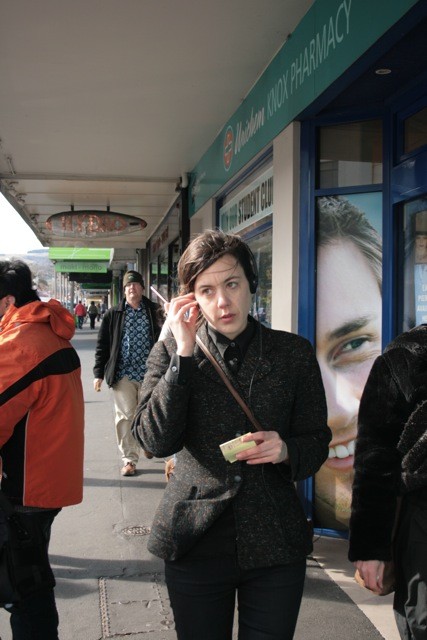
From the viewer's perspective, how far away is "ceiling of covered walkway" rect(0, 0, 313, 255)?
4098 mm

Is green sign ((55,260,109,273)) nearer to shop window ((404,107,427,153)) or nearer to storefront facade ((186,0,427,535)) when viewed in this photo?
storefront facade ((186,0,427,535))

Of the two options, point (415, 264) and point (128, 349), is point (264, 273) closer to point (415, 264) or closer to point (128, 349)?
point (128, 349)

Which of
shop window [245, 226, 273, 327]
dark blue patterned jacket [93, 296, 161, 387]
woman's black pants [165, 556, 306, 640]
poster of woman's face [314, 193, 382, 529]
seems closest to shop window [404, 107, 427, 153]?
poster of woman's face [314, 193, 382, 529]

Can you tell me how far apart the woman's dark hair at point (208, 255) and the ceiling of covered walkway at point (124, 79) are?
251 cm

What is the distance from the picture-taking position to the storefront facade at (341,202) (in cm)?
369

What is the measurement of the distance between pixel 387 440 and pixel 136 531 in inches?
130

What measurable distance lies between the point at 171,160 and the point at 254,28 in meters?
3.77

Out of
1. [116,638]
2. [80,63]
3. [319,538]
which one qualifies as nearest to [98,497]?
[319,538]

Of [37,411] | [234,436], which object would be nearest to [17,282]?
[37,411]

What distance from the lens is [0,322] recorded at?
2.74 metres

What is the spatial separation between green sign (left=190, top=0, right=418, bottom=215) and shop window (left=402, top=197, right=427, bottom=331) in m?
0.89

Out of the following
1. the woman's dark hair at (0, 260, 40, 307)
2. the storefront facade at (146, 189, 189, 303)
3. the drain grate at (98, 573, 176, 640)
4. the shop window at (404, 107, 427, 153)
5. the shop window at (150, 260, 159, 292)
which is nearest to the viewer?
the woman's dark hair at (0, 260, 40, 307)

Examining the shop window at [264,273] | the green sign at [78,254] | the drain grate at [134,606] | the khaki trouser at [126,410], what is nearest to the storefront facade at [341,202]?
the shop window at [264,273]

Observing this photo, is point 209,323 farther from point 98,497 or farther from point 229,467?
point 98,497
